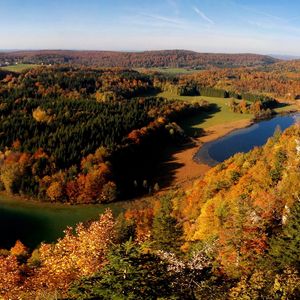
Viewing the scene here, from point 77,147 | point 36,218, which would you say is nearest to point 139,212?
point 36,218

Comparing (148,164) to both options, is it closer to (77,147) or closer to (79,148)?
(79,148)

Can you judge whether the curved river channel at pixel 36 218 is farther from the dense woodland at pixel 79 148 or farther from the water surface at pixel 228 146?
the water surface at pixel 228 146

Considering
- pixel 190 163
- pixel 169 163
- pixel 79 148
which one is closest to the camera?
pixel 79 148

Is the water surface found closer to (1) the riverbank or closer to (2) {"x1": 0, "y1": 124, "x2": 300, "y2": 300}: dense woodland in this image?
(1) the riverbank

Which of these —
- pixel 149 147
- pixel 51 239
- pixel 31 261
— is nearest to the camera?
pixel 31 261

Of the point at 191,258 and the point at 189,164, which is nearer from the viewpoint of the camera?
the point at 191,258

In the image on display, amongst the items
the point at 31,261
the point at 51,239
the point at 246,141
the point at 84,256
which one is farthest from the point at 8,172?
the point at 246,141

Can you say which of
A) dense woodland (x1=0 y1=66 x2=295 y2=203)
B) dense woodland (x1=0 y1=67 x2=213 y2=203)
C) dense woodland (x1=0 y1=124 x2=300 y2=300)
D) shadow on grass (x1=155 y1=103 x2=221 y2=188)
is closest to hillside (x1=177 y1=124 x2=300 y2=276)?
dense woodland (x1=0 y1=124 x2=300 y2=300)

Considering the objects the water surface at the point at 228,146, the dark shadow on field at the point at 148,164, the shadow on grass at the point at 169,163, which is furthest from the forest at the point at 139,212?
the water surface at the point at 228,146

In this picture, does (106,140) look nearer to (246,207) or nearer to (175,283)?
(246,207)
